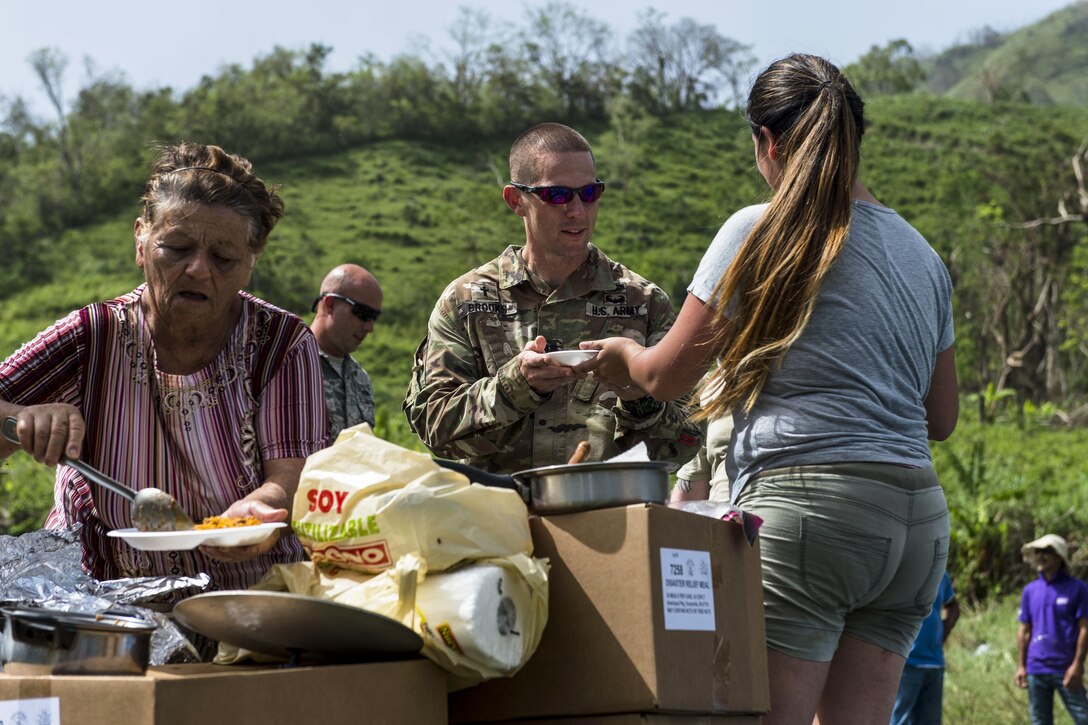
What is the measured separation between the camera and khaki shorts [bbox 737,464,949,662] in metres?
2.54

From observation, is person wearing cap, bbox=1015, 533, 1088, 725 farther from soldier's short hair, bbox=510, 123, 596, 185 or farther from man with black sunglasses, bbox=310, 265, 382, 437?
soldier's short hair, bbox=510, 123, 596, 185

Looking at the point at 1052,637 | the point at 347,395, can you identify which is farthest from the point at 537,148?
the point at 1052,637

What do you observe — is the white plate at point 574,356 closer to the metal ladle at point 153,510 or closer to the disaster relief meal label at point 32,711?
the metal ladle at point 153,510

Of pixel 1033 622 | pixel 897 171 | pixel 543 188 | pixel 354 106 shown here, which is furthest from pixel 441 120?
pixel 543 188

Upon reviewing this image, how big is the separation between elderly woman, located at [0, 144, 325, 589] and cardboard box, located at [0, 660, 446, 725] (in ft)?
2.09

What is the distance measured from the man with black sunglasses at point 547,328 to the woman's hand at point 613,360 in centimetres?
44

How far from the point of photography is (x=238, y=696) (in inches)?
76.2

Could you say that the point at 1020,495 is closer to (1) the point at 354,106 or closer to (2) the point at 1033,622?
(2) the point at 1033,622

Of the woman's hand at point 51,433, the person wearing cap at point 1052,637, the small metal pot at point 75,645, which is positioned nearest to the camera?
the small metal pot at point 75,645

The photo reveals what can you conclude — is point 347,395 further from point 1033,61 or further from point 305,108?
point 1033,61

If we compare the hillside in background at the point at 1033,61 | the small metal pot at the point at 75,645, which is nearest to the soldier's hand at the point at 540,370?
the small metal pot at the point at 75,645

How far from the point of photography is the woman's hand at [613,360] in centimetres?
285

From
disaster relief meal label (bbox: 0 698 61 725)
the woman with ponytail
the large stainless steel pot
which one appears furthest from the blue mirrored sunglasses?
disaster relief meal label (bbox: 0 698 61 725)

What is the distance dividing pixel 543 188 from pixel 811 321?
1.24 metres
